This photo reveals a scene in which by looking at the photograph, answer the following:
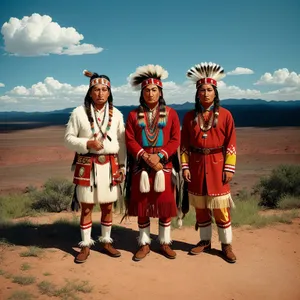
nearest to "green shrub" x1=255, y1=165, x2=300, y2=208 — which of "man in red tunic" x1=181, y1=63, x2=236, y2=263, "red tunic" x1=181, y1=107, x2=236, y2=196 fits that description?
"man in red tunic" x1=181, y1=63, x2=236, y2=263

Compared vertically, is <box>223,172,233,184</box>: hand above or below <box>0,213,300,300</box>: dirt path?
above

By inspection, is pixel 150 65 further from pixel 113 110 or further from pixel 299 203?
pixel 299 203

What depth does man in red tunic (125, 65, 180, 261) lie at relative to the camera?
14.2 ft

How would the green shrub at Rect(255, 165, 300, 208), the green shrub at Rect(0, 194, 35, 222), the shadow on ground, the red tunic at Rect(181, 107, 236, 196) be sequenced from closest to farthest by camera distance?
the red tunic at Rect(181, 107, 236, 196) → the shadow on ground → the green shrub at Rect(0, 194, 35, 222) → the green shrub at Rect(255, 165, 300, 208)

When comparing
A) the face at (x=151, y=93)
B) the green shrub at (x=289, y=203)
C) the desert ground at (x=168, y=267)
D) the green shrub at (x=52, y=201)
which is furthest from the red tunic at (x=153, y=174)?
the green shrub at (x=289, y=203)

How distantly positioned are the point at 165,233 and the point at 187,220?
1.78 metres

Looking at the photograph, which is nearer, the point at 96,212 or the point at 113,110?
the point at 113,110

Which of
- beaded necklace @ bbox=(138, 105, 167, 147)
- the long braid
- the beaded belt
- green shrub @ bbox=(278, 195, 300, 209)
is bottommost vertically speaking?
green shrub @ bbox=(278, 195, 300, 209)

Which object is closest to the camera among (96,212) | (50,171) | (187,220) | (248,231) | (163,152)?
(163,152)

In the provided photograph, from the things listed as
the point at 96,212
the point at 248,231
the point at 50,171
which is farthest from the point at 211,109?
the point at 50,171

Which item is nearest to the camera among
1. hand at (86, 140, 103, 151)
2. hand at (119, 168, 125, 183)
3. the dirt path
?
the dirt path

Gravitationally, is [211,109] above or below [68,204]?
above

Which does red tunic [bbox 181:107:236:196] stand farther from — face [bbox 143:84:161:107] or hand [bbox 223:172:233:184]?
face [bbox 143:84:161:107]

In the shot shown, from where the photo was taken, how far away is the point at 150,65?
4.48m
